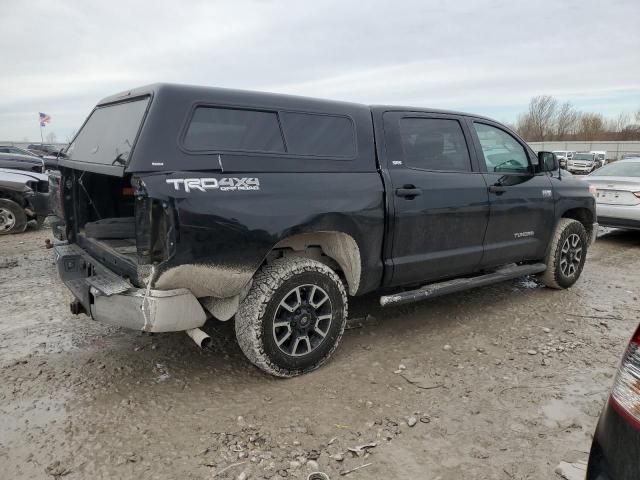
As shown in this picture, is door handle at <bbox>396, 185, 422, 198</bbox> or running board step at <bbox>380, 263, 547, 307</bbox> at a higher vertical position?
door handle at <bbox>396, 185, 422, 198</bbox>

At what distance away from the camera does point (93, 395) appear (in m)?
3.21

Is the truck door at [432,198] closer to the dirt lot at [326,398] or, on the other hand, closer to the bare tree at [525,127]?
the dirt lot at [326,398]

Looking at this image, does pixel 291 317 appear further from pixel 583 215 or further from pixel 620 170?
pixel 620 170

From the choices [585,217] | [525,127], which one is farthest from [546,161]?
[525,127]

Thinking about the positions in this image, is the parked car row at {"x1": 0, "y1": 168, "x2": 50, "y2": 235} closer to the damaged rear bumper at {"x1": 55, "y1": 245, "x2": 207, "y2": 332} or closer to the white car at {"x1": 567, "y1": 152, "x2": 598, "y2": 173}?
the damaged rear bumper at {"x1": 55, "y1": 245, "x2": 207, "y2": 332}

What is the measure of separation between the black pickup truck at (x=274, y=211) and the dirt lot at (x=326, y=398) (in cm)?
41

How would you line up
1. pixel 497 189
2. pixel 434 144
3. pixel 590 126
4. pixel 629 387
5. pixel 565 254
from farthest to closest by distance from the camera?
pixel 590 126 < pixel 565 254 < pixel 497 189 < pixel 434 144 < pixel 629 387

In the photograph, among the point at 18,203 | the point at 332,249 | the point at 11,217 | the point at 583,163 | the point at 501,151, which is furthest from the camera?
the point at 583,163

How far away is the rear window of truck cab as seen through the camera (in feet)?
10.0

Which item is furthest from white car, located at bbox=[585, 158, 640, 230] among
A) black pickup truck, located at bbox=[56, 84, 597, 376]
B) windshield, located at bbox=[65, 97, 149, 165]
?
windshield, located at bbox=[65, 97, 149, 165]

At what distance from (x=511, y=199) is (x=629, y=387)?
128 inches

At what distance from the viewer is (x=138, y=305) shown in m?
2.89

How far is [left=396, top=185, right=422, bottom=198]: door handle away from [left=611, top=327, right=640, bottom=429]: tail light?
2248 millimetres

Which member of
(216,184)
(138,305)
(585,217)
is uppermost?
(216,184)
